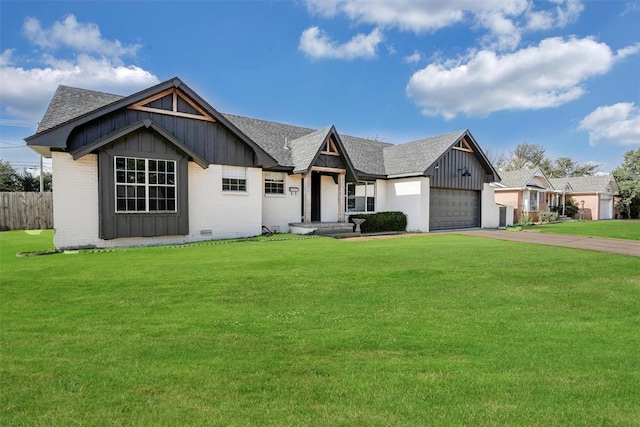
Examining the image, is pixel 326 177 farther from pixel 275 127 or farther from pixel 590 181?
pixel 590 181

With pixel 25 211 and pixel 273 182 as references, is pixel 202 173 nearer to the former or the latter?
pixel 273 182

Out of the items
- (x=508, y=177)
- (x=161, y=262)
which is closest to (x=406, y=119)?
(x=508, y=177)

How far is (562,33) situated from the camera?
16.7m

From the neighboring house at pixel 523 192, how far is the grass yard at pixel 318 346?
2526 centimetres

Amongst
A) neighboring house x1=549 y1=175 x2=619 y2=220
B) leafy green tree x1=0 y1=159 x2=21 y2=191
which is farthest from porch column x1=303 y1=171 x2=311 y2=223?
leafy green tree x1=0 y1=159 x2=21 y2=191

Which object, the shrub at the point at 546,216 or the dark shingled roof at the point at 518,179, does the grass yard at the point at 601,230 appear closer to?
the shrub at the point at 546,216

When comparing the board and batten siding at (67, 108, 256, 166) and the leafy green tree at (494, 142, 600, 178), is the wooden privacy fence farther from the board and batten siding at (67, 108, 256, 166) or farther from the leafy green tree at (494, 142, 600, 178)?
the leafy green tree at (494, 142, 600, 178)

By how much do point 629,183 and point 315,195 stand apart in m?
41.6

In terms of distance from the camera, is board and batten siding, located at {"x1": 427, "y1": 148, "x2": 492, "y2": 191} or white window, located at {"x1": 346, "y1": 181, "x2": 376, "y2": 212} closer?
white window, located at {"x1": 346, "y1": 181, "x2": 376, "y2": 212}

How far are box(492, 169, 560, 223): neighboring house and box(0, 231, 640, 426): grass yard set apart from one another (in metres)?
25.3

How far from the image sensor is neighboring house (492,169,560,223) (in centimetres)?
3083

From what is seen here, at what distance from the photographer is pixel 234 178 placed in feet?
48.8

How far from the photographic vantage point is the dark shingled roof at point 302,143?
13266 millimetres

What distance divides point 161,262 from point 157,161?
17.4 ft
